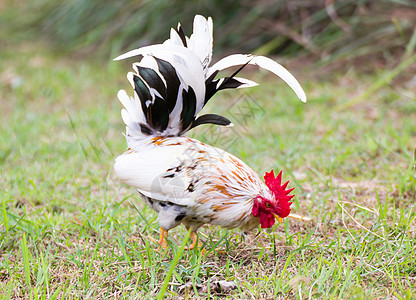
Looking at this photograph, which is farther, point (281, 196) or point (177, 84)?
point (177, 84)

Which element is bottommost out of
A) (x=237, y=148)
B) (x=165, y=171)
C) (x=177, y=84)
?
(x=237, y=148)

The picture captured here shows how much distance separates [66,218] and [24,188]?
535 millimetres

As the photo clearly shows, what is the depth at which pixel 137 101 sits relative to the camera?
2715 mm

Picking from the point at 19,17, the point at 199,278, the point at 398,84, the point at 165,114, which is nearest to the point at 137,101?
the point at 165,114

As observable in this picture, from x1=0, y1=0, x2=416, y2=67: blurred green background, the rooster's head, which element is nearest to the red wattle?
the rooster's head

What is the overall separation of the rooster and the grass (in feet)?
0.70

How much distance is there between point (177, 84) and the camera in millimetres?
2590

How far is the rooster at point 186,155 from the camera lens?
2.38 meters

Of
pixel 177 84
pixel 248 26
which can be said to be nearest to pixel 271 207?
pixel 177 84

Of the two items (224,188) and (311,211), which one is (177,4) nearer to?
(311,211)

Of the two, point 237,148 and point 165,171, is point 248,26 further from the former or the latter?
point 165,171

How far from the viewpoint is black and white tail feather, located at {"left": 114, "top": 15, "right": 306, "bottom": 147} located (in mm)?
2508

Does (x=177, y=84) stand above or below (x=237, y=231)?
above

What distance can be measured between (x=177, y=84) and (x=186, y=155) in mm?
342
